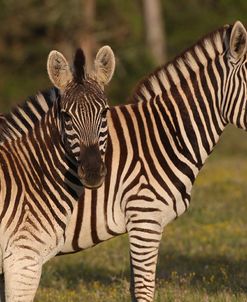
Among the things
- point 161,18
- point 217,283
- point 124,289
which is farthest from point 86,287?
point 161,18

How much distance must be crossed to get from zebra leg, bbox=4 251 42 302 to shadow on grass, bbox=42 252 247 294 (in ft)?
10.7

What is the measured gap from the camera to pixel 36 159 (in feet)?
22.0

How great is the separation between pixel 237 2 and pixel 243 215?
27307 millimetres

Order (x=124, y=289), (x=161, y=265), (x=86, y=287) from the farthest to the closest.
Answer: (x=161, y=265)
(x=86, y=287)
(x=124, y=289)

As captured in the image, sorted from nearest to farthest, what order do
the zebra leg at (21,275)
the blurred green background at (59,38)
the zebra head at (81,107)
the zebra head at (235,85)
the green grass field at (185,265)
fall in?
1. the zebra leg at (21,275)
2. the zebra head at (81,107)
3. the zebra head at (235,85)
4. the green grass field at (185,265)
5. the blurred green background at (59,38)

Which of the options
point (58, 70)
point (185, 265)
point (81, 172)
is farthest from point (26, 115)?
point (185, 265)

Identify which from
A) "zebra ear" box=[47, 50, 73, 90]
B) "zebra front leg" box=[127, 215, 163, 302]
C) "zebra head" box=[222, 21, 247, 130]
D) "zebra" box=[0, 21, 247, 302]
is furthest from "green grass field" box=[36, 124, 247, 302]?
"zebra ear" box=[47, 50, 73, 90]

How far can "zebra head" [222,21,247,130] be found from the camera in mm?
7949

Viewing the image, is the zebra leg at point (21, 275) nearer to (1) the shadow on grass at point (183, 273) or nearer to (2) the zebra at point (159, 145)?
(2) the zebra at point (159, 145)

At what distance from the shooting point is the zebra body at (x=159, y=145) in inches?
305

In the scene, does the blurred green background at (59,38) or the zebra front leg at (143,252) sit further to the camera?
the blurred green background at (59,38)

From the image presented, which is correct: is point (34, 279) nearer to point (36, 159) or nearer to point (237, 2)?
point (36, 159)

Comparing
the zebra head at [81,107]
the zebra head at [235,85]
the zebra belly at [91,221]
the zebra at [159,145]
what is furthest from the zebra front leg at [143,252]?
the zebra head at [81,107]

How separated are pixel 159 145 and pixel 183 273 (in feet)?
9.69
